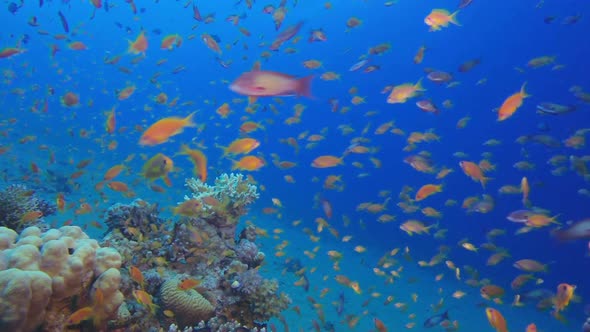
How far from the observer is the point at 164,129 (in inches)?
179

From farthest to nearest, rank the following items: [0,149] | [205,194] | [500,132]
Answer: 1. [500,132]
2. [0,149]
3. [205,194]

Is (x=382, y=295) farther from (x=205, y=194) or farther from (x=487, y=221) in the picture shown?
(x=487, y=221)

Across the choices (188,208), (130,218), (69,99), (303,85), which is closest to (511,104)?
(303,85)

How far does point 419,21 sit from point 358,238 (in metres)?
34.8

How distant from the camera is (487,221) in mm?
28578

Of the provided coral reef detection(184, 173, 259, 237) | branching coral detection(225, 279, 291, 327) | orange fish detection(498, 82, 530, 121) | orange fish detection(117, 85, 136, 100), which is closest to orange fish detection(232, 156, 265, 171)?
coral reef detection(184, 173, 259, 237)

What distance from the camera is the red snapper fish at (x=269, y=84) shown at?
9.70ft

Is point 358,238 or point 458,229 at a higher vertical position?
point 358,238

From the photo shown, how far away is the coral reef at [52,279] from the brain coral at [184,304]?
757 millimetres

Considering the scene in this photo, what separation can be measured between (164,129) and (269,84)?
7.18 ft

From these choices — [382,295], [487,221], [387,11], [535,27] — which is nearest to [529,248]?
[487,221]

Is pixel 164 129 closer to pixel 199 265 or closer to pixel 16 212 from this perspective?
pixel 199 265

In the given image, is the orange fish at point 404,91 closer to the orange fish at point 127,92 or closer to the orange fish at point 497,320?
the orange fish at point 497,320

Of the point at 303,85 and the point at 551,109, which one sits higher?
the point at 303,85
